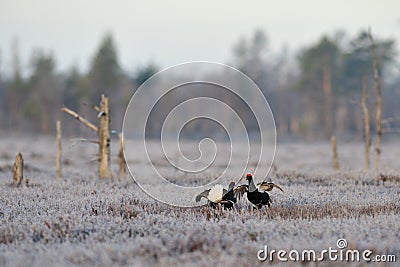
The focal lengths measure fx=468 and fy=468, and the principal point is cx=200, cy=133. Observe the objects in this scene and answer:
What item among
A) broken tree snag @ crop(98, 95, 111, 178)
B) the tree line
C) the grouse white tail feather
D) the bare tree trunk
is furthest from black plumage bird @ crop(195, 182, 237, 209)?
the bare tree trunk

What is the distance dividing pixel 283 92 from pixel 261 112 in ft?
208

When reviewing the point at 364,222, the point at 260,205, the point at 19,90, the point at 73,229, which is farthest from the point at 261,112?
the point at 19,90

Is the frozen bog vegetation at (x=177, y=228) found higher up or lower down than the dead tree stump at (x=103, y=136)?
lower down

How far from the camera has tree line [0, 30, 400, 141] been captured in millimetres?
53750

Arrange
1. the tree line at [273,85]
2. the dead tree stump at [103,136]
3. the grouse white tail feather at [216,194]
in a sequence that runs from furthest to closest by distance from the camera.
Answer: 1. the tree line at [273,85]
2. the dead tree stump at [103,136]
3. the grouse white tail feather at [216,194]

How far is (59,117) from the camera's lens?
67062 millimetres

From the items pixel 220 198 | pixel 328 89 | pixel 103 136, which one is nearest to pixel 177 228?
pixel 220 198

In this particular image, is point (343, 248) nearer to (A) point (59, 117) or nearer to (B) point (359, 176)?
(B) point (359, 176)

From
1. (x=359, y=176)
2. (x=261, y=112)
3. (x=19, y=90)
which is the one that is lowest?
(x=359, y=176)

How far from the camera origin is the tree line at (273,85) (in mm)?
53750

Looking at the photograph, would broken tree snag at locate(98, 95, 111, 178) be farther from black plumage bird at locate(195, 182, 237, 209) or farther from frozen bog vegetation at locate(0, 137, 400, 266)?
black plumage bird at locate(195, 182, 237, 209)

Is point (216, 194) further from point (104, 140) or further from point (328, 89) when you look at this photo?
point (328, 89)

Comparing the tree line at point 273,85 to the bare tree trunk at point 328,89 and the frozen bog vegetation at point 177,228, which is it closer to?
the bare tree trunk at point 328,89

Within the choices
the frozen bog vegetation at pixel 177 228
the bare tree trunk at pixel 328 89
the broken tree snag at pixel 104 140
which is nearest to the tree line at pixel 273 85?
the bare tree trunk at pixel 328 89
